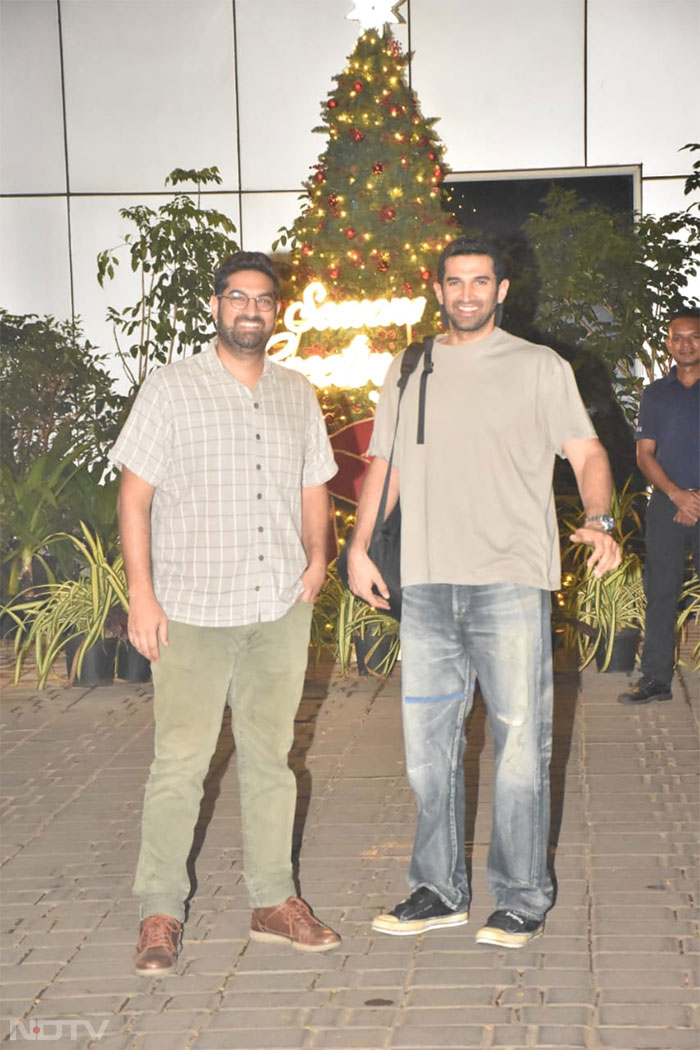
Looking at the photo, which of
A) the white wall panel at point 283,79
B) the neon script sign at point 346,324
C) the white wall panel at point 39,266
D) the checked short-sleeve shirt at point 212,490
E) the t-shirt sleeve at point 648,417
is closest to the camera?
the checked short-sleeve shirt at point 212,490

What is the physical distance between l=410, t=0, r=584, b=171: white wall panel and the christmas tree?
14.1ft

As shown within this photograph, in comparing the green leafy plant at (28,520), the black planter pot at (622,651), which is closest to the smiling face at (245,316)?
the black planter pot at (622,651)

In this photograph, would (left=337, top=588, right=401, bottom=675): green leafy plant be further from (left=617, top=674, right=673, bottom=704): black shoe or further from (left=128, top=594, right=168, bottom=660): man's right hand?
(left=128, top=594, right=168, bottom=660): man's right hand

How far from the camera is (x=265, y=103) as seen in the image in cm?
1372

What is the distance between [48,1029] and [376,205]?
647 centimetres

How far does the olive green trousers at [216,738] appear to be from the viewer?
4387 millimetres

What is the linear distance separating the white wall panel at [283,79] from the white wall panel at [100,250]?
57 centimetres

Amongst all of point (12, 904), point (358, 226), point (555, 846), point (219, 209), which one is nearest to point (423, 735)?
point (555, 846)

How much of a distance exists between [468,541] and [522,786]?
841mm

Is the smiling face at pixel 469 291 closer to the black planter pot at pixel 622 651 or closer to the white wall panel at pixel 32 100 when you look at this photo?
the black planter pot at pixel 622 651

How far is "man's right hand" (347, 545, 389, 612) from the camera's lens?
A: 4590 millimetres

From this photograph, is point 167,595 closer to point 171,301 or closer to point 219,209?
point 171,301

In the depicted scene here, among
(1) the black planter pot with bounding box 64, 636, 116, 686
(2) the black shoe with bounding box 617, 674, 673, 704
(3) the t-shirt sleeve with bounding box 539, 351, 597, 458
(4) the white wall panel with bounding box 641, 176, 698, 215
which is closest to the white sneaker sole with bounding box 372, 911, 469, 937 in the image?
(3) the t-shirt sleeve with bounding box 539, 351, 597, 458

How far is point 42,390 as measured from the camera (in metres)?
12.9
